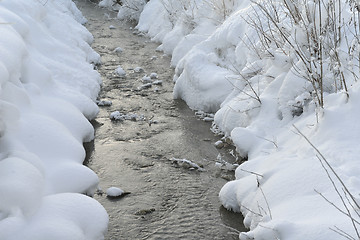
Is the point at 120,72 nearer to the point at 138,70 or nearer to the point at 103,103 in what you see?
the point at 138,70

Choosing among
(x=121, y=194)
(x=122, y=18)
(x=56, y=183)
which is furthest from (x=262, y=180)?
(x=122, y=18)

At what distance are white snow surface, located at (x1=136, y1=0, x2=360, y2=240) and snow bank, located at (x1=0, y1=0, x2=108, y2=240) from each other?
55.2 inches

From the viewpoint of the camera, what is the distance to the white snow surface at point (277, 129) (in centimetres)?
349

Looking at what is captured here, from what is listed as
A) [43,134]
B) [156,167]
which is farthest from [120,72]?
[43,134]

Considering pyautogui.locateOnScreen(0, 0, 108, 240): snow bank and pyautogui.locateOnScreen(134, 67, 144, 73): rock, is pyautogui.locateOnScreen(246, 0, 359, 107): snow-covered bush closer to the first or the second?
pyautogui.locateOnScreen(0, 0, 108, 240): snow bank

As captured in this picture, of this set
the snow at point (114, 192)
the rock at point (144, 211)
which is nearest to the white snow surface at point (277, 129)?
the rock at point (144, 211)

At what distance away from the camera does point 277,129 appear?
203 inches

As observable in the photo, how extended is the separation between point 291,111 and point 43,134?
8.74 ft

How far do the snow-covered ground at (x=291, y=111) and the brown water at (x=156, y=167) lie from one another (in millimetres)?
266

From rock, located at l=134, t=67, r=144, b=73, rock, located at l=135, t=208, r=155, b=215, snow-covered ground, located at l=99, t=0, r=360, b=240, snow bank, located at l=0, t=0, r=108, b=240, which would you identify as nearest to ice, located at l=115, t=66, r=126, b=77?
rock, located at l=134, t=67, r=144, b=73

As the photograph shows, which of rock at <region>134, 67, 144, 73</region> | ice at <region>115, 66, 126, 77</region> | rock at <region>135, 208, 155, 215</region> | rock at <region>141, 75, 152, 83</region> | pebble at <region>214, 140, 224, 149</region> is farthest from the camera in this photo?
rock at <region>134, 67, 144, 73</region>

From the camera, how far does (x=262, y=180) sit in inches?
167

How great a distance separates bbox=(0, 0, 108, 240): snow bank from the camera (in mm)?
3508

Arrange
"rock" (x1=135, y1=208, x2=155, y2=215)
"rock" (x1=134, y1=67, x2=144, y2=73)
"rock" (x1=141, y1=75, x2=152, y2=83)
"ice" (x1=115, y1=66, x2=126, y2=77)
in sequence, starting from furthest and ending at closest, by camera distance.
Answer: "rock" (x1=134, y1=67, x2=144, y2=73) < "ice" (x1=115, y1=66, x2=126, y2=77) < "rock" (x1=141, y1=75, x2=152, y2=83) < "rock" (x1=135, y1=208, x2=155, y2=215)
